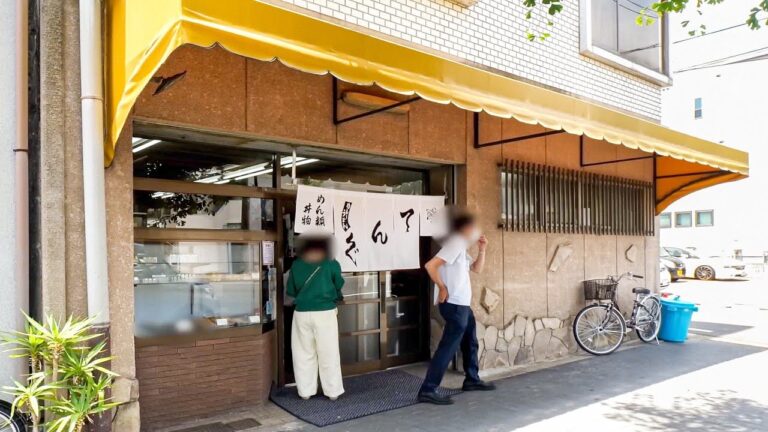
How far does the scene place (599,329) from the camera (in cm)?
938

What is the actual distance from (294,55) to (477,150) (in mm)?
4336

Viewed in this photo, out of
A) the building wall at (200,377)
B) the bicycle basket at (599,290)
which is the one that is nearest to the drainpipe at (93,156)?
the building wall at (200,377)

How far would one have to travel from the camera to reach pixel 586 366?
846 centimetres

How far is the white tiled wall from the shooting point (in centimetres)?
731

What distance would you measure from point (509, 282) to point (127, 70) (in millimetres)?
5952

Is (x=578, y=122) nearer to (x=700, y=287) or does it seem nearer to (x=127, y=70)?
(x=127, y=70)

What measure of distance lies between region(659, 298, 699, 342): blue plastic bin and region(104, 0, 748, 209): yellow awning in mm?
A: 5239

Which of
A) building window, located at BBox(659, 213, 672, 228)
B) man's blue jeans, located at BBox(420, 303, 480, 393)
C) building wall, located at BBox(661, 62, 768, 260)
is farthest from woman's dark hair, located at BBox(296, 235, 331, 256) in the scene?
building window, located at BBox(659, 213, 672, 228)

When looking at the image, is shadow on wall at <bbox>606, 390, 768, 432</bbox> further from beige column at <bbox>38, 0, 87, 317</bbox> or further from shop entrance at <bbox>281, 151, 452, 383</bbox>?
beige column at <bbox>38, 0, 87, 317</bbox>

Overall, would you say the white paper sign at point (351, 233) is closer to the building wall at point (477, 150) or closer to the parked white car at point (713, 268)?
the building wall at point (477, 150)

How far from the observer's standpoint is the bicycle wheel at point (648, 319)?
33.0ft

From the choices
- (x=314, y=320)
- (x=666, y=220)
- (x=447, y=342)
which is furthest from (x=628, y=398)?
(x=666, y=220)

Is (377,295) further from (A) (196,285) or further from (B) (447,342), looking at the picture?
(A) (196,285)

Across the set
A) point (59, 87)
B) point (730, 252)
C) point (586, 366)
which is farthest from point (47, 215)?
point (730, 252)
